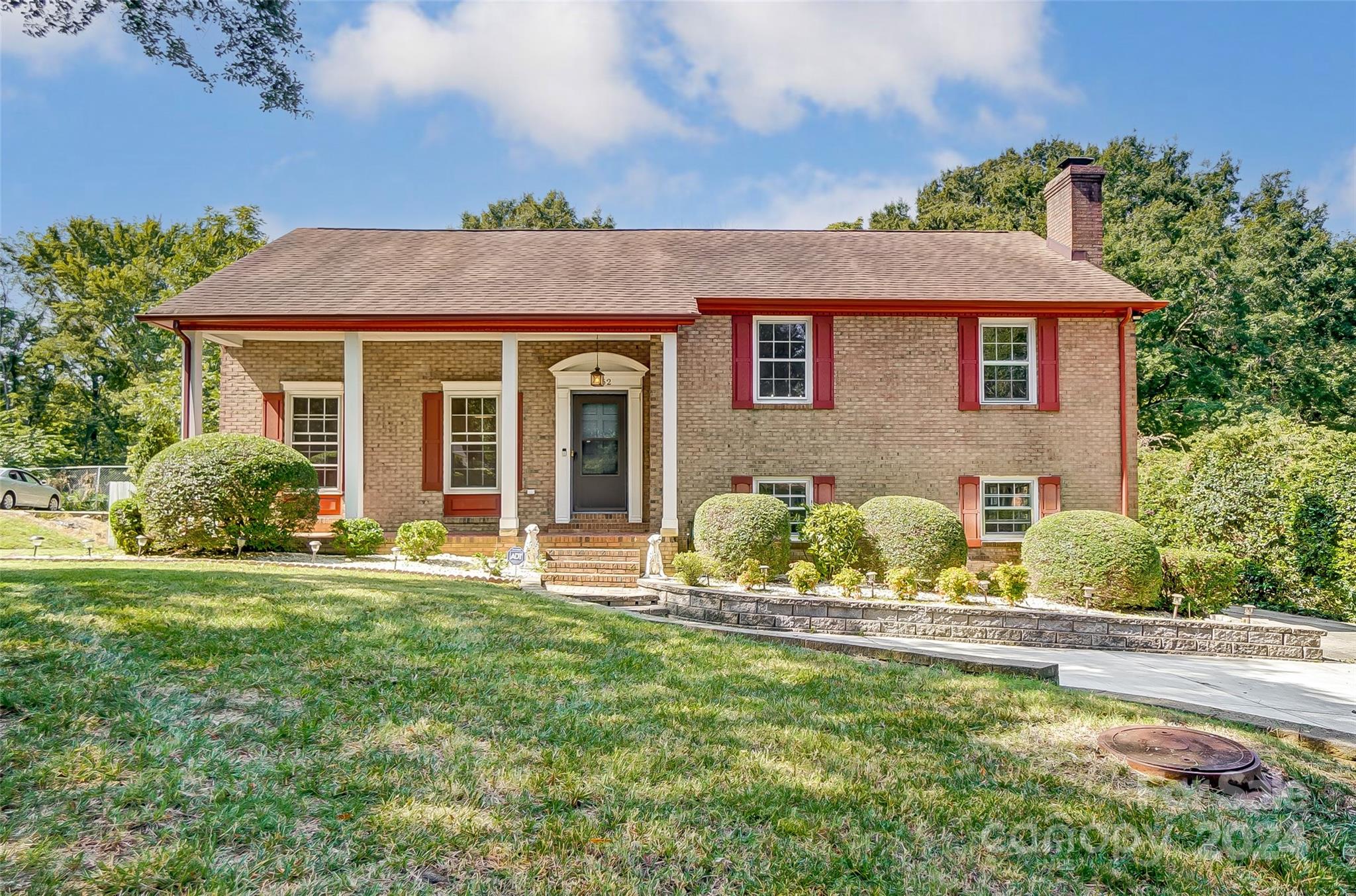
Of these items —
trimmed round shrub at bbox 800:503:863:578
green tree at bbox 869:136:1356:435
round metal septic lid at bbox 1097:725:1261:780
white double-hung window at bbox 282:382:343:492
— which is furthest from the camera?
green tree at bbox 869:136:1356:435

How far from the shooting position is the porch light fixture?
12.9 meters

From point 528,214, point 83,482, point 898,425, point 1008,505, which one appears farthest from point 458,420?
point 528,214

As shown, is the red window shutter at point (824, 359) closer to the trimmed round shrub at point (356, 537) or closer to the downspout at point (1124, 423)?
the downspout at point (1124, 423)

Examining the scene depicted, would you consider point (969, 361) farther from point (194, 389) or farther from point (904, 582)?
point (194, 389)

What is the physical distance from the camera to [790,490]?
1273 centimetres

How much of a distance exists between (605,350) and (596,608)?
696 centimetres

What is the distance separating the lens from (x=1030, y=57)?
14422 millimetres

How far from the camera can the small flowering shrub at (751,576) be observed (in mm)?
9789

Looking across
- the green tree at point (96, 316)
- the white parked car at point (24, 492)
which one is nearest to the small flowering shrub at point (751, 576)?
the white parked car at point (24, 492)

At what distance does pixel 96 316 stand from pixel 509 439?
1117 inches

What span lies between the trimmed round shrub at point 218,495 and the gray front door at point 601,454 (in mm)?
4867

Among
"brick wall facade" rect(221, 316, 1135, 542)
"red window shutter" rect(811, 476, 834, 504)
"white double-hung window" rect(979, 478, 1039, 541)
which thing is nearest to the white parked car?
"brick wall facade" rect(221, 316, 1135, 542)

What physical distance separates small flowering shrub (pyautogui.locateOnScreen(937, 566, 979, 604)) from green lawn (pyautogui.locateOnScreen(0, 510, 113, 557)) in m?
12.6

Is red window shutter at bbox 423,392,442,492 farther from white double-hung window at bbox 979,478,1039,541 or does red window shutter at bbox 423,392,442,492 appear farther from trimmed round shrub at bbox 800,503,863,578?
white double-hung window at bbox 979,478,1039,541
